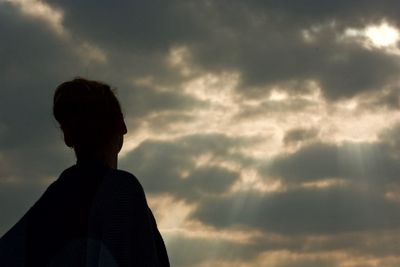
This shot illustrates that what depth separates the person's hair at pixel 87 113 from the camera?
23.8 feet

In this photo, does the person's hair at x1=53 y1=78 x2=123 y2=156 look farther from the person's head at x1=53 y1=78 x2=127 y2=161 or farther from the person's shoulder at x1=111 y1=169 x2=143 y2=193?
the person's shoulder at x1=111 y1=169 x2=143 y2=193

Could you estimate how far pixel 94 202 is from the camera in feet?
24.0

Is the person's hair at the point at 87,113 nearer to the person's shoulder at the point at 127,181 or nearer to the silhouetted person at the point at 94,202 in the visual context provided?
the silhouetted person at the point at 94,202

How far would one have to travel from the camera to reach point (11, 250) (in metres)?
7.53

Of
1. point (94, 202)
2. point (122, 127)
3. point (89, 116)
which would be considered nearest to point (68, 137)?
point (89, 116)

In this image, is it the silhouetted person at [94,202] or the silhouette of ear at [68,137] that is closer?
the silhouetted person at [94,202]

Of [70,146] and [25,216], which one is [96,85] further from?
[25,216]

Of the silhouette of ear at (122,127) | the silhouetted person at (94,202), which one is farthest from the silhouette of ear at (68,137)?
the silhouette of ear at (122,127)

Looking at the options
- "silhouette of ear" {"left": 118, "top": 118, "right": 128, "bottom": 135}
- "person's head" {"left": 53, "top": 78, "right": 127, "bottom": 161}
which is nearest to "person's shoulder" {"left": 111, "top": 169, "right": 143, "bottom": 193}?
"person's head" {"left": 53, "top": 78, "right": 127, "bottom": 161}

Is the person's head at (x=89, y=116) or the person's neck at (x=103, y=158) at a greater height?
the person's head at (x=89, y=116)

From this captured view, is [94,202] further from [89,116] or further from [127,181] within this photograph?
[89,116]

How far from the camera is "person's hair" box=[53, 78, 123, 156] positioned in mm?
7246

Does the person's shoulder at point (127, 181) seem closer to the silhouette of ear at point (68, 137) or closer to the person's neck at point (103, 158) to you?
the person's neck at point (103, 158)

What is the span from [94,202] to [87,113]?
716 mm
